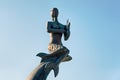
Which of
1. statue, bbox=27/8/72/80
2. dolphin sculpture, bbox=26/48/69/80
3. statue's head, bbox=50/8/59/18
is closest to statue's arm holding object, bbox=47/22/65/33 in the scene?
statue, bbox=27/8/72/80

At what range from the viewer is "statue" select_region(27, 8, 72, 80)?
68.8ft

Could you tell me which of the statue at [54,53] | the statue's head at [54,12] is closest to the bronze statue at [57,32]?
the statue at [54,53]

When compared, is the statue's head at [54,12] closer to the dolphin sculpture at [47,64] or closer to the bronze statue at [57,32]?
the bronze statue at [57,32]

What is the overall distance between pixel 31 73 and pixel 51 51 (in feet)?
5.33

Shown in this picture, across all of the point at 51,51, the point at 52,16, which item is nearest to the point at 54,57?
the point at 51,51

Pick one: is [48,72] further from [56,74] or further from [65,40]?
[65,40]

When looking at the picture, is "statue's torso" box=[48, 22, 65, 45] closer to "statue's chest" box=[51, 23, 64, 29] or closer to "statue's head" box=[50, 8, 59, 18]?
"statue's chest" box=[51, 23, 64, 29]

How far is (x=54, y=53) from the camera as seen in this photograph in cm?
2175

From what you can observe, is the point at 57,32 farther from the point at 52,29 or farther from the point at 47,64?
the point at 47,64

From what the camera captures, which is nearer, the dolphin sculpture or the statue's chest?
the dolphin sculpture

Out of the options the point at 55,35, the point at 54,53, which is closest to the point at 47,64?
the point at 54,53

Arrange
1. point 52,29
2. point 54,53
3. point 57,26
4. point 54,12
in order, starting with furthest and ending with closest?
point 54,12
point 57,26
point 52,29
point 54,53

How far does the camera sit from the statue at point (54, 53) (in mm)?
20984

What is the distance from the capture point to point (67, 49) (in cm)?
2181
